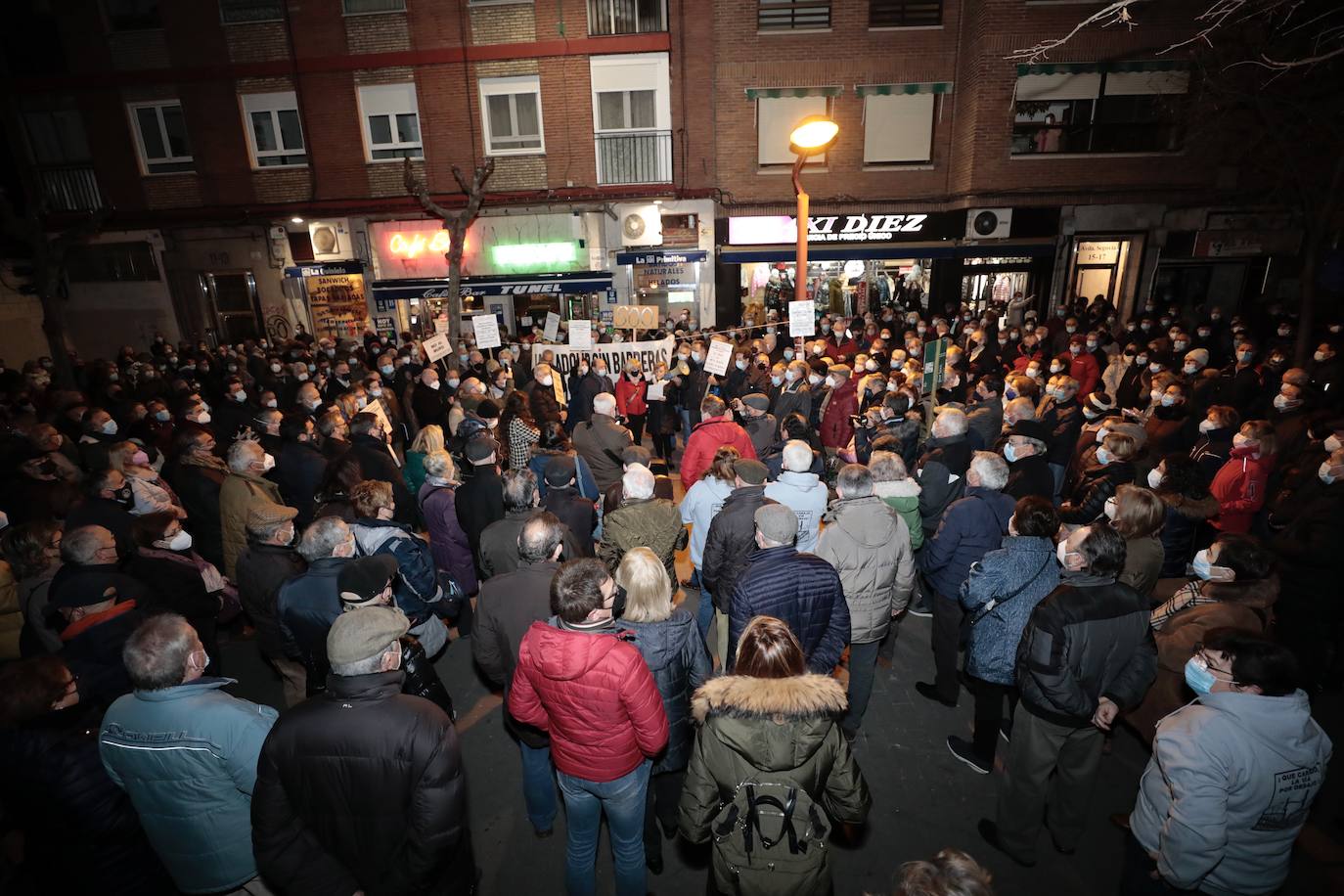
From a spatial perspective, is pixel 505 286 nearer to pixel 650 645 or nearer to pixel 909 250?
pixel 909 250

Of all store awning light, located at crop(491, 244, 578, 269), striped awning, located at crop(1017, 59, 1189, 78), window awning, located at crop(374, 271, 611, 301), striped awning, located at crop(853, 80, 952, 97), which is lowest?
window awning, located at crop(374, 271, 611, 301)

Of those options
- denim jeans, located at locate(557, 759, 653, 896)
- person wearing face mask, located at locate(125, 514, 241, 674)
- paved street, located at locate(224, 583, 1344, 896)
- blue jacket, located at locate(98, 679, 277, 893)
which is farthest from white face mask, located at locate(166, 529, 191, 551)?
denim jeans, located at locate(557, 759, 653, 896)

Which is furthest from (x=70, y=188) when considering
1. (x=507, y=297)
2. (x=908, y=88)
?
(x=908, y=88)

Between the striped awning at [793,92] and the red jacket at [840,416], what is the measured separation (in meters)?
11.6

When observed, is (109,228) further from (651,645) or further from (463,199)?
(651,645)

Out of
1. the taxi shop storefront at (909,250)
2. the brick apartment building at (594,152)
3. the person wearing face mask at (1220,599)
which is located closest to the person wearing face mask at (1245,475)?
the person wearing face mask at (1220,599)

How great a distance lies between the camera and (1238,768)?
7.89 ft

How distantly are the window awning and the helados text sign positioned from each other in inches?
231

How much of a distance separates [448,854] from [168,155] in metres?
22.3

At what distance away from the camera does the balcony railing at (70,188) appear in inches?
696

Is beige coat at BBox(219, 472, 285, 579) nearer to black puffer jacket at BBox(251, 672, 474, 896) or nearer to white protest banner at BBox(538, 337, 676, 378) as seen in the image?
black puffer jacket at BBox(251, 672, 474, 896)

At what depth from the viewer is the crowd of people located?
241 centimetres

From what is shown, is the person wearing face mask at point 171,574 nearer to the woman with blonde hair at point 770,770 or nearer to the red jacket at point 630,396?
the woman with blonde hair at point 770,770

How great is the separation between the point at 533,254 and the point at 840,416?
40.2 feet
